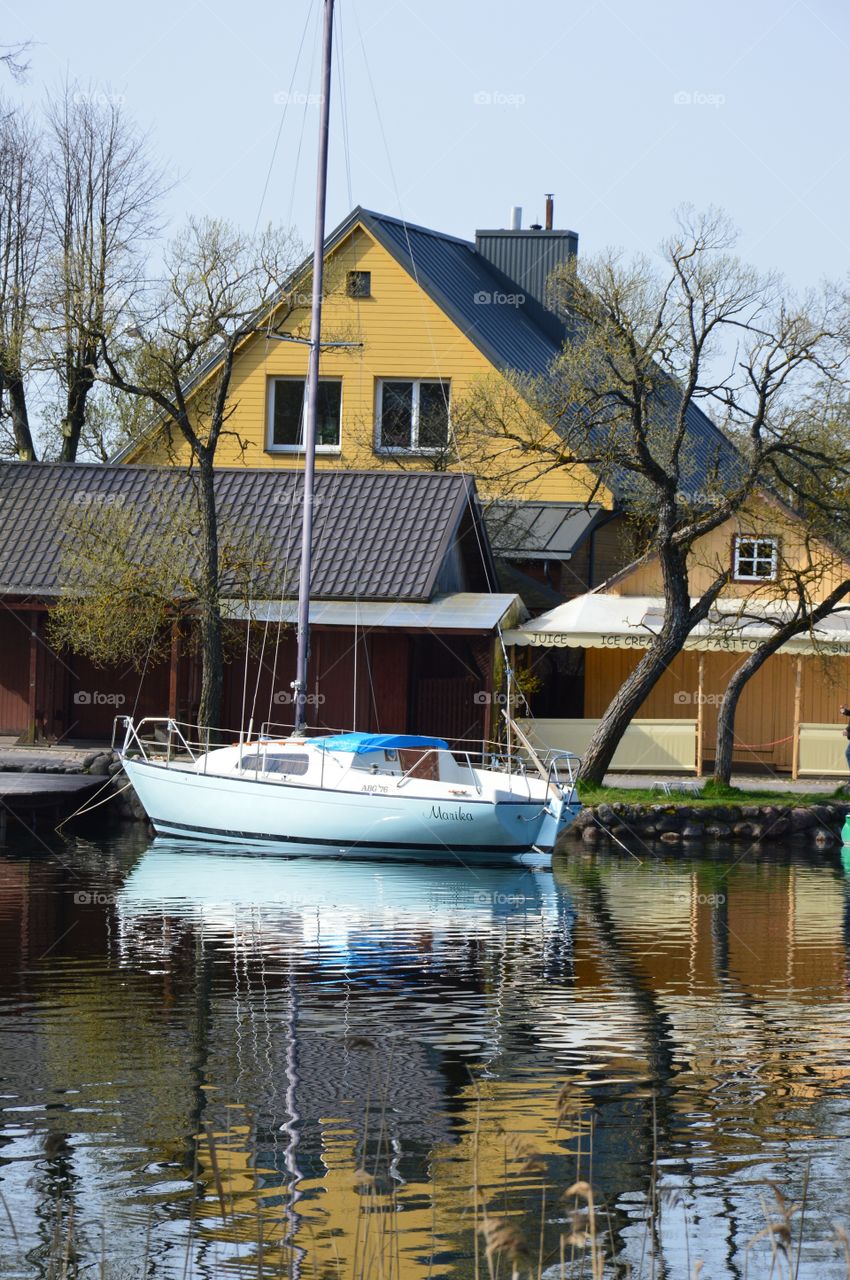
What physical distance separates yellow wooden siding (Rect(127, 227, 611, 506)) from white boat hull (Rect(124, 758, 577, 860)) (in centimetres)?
1299

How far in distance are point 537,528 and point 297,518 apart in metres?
6.59

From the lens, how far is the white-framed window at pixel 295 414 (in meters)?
38.0

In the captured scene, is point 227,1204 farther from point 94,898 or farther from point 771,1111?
point 94,898

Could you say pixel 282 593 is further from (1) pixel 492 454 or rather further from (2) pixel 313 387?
(1) pixel 492 454

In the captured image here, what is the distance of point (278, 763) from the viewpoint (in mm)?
25250

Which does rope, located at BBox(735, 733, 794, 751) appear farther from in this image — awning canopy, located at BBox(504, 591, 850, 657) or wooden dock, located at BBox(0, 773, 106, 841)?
wooden dock, located at BBox(0, 773, 106, 841)

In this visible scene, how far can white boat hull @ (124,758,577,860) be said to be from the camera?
2439cm

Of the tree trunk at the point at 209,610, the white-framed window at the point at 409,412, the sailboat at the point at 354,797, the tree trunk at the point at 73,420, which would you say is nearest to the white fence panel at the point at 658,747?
the sailboat at the point at 354,797

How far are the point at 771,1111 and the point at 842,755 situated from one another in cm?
2080

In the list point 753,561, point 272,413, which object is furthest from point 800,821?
point 272,413

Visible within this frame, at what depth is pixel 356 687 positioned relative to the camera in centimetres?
3083

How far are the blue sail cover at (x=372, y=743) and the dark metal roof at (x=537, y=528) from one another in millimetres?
10766

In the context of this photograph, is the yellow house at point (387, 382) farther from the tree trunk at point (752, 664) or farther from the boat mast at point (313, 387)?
the boat mast at point (313, 387)

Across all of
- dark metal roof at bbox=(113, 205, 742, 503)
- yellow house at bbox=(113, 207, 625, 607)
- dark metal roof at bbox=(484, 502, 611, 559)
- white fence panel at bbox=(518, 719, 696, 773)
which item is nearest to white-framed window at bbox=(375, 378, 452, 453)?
yellow house at bbox=(113, 207, 625, 607)
